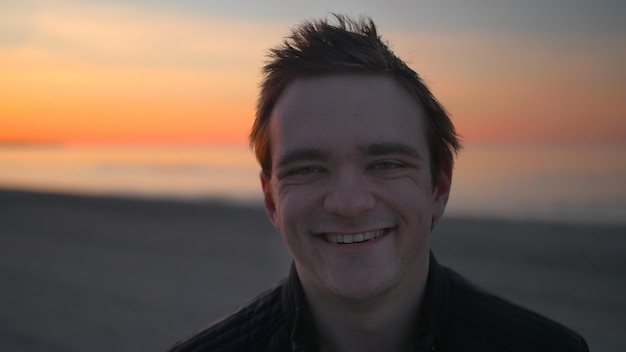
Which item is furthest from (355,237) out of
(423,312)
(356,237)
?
(423,312)

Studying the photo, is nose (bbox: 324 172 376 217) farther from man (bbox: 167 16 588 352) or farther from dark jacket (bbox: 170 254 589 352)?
dark jacket (bbox: 170 254 589 352)

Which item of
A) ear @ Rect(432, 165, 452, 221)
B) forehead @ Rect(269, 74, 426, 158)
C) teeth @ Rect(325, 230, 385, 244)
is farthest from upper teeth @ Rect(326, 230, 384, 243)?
ear @ Rect(432, 165, 452, 221)

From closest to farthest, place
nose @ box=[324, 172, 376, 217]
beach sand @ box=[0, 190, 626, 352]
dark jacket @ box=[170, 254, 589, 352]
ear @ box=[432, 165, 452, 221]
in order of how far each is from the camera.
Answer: nose @ box=[324, 172, 376, 217], dark jacket @ box=[170, 254, 589, 352], ear @ box=[432, 165, 452, 221], beach sand @ box=[0, 190, 626, 352]

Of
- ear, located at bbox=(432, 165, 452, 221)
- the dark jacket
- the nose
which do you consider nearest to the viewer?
the nose

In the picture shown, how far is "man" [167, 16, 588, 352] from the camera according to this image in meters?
2.10

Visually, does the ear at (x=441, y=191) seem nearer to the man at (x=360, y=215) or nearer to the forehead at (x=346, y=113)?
the man at (x=360, y=215)

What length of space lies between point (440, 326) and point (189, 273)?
7.18m

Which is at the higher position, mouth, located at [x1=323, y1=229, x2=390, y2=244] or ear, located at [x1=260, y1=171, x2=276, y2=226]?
ear, located at [x1=260, y1=171, x2=276, y2=226]

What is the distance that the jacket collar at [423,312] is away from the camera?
2.15 meters

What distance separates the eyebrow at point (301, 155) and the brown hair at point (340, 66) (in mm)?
238

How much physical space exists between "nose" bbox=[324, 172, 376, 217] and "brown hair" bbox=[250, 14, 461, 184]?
404mm

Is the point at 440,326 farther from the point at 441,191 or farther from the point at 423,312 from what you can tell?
the point at 441,191

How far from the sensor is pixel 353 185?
2.07 meters

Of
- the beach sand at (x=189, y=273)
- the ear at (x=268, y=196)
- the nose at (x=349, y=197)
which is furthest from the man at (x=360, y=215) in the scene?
the beach sand at (x=189, y=273)
